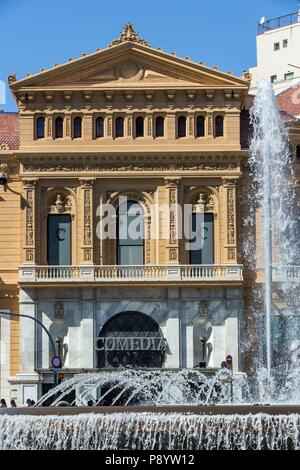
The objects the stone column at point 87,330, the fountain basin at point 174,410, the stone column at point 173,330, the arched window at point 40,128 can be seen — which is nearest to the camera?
the fountain basin at point 174,410

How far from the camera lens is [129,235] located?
74938 mm

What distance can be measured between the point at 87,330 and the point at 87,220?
508cm

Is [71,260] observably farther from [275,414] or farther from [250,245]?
[275,414]

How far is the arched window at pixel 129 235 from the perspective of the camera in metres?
74.9

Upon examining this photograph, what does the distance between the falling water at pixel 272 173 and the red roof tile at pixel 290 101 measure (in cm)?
1351

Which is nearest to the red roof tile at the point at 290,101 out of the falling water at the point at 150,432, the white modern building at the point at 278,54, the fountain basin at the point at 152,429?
the white modern building at the point at 278,54

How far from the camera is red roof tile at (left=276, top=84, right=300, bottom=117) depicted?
89225 millimetres

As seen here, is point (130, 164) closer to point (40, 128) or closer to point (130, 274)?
point (40, 128)

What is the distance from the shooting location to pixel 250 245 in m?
75.0

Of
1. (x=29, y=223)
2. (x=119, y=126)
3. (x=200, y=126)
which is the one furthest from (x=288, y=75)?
(x=29, y=223)

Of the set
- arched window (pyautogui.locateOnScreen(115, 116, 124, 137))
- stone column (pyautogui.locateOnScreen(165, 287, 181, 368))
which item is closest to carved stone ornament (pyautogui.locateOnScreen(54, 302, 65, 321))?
stone column (pyautogui.locateOnScreen(165, 287, 181, 368))

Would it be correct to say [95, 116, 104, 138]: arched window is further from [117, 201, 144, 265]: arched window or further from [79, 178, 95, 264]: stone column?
[117, 201, 144, 265]: arched window

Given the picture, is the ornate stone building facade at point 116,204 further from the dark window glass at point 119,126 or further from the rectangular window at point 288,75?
the rectangular window at point 288,75

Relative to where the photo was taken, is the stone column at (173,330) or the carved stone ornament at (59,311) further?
the carved stone ornament at (59,311)
